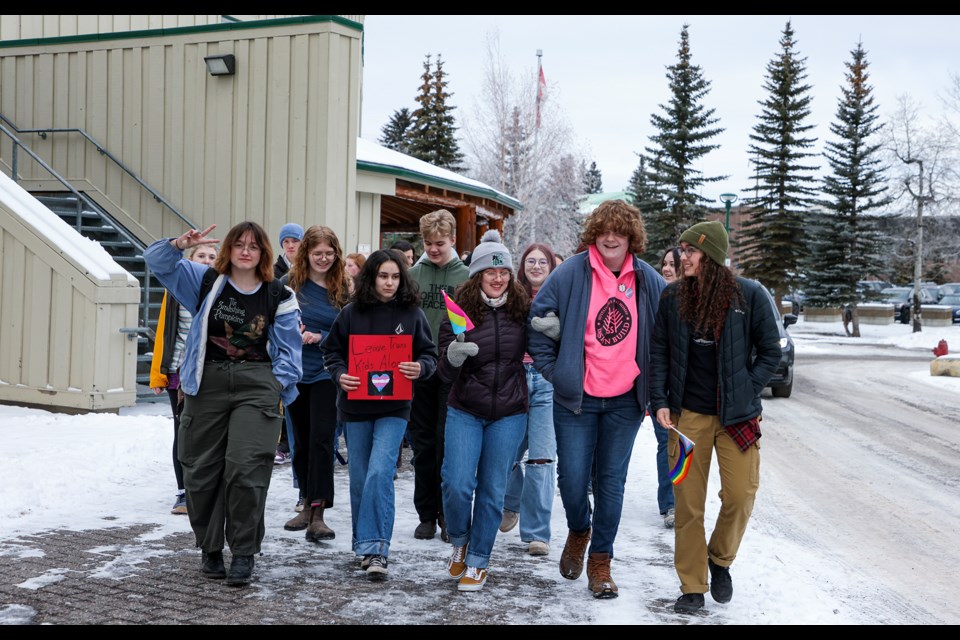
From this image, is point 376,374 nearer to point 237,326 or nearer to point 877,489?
point 237,326

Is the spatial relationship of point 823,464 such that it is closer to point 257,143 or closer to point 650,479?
point 650,479

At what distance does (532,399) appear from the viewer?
6.02 meters

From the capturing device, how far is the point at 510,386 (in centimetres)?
499

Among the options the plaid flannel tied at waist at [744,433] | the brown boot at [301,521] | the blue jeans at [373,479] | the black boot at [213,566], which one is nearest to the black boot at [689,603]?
the plaid flannel tied at waist at [744,433]

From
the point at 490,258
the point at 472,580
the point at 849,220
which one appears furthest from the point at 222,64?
the point at 849,220

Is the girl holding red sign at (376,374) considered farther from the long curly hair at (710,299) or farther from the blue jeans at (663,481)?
the blue jeans at (663,481)

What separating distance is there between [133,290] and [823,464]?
7558 mm

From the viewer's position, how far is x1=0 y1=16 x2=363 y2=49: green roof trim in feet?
38.4

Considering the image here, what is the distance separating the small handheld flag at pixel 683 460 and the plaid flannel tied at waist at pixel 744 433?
0.72 ft

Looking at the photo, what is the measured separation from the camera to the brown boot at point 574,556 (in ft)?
16.6

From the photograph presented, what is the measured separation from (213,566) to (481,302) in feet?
6.80

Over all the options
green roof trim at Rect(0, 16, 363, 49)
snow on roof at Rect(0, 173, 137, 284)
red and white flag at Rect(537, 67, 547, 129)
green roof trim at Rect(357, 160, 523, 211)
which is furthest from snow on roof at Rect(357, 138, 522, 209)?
red and white flag at Rect(537, 67, 547, 129)

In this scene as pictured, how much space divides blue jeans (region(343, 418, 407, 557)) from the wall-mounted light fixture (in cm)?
837

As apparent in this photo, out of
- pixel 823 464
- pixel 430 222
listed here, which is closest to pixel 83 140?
pixel 430 222
